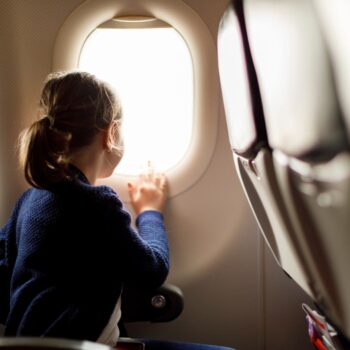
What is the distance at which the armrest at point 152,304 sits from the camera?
50.9 inches

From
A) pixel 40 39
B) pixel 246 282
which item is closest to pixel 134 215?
pixel 246 282

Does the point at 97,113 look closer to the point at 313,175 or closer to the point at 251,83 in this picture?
the point at 251,83

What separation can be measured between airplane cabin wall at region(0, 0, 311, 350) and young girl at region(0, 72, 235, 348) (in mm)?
259

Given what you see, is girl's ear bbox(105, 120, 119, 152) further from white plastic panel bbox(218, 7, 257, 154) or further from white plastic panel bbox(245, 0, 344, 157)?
white plastic panel bbox(245, 0, 344, 157)

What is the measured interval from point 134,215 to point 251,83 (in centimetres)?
75

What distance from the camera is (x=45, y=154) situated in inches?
41.4

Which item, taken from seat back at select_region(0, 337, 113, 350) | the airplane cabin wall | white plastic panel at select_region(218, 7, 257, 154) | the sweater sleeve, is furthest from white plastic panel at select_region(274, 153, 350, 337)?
the airplane cabin wall

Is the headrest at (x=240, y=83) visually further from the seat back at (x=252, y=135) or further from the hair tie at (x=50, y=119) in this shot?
the hair tie at (x=50, y=119)

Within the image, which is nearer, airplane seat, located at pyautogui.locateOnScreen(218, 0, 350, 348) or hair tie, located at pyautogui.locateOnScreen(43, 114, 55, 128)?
airplane seat, located at pyautogui.locateOnScreen(218, 0, 350, 348)

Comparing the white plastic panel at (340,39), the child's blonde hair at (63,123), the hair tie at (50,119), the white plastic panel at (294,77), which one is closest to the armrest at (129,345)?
the child's blonde hair at (63,123)

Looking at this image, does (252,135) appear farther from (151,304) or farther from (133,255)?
(151,304)

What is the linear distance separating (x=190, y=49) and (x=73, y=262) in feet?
2.06

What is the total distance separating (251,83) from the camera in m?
0.73

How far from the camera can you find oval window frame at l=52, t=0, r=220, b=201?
1.27m
